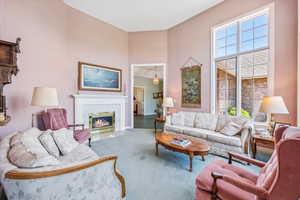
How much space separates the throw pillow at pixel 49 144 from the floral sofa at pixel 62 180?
1.38ft

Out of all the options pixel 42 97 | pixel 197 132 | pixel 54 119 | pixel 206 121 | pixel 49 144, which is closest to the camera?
pixel 49 144

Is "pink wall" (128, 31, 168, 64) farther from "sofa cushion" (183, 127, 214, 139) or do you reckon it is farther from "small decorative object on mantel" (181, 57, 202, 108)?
"sofa cushion" (183, 127, 214, 139)

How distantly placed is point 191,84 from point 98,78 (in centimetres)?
324

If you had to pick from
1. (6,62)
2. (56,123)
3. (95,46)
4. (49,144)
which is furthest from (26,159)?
(95,46)

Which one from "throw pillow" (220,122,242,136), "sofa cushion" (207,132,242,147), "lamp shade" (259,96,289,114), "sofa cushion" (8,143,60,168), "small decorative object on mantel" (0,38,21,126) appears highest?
"small decorative object on mantel" (0,38,21,126)

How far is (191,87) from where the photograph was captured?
4.59 m

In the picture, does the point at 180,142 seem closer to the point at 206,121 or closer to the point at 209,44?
the point at 206,121

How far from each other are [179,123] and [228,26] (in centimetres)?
318

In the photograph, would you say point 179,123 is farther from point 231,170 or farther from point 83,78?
point 83,78

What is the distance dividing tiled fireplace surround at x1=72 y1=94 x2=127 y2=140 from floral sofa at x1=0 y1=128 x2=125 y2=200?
2707 millimetres

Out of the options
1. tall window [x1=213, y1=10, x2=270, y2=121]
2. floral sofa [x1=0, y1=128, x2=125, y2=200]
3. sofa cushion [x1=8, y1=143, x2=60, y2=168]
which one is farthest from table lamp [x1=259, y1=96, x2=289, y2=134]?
sofa cushion [x1=8, y1=143, x2=60, y2=168]

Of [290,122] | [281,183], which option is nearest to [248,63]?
[290,122]

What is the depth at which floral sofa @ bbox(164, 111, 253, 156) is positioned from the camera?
269 centimetres

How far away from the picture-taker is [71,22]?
3.97m
